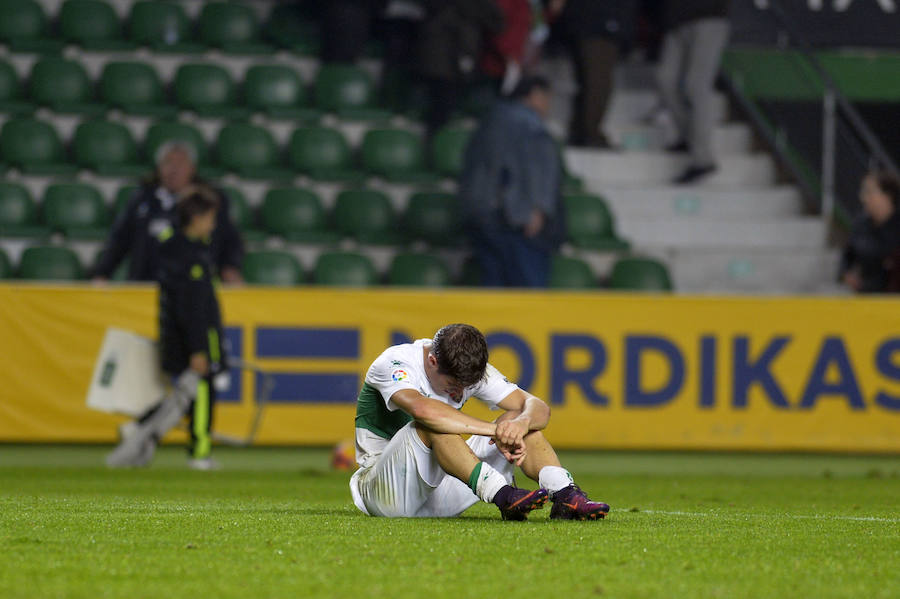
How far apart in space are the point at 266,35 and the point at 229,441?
19.6ft

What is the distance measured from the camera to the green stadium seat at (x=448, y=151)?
15016 millimetres

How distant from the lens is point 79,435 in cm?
1201

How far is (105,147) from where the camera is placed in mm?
14625

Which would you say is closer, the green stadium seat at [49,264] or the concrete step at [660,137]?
the green stadium seat at [49,264]

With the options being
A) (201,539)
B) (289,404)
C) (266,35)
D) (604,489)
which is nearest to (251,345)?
(289,404)

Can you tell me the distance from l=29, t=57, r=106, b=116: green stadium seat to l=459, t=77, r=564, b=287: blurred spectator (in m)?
4.32

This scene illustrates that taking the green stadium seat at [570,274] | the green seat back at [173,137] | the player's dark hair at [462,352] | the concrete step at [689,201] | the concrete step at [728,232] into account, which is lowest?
the green stadium seat at [570,274]

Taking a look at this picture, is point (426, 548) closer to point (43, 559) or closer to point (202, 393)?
point (43, 559)

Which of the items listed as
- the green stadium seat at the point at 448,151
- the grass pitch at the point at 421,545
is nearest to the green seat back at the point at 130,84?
the green stadium seat at the point at 448,151

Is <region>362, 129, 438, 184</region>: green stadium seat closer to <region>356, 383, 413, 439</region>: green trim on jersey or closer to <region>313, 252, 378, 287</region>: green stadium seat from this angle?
<region>313, 252, 378, 287</region>: green stadium seat

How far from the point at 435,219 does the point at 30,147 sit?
4087 mm

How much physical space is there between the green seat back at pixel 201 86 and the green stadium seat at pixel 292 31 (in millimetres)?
927

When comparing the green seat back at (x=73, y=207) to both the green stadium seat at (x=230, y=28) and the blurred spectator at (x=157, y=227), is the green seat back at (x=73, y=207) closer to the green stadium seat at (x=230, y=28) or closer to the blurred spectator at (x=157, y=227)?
the blurred spectator at (x=157, y=227)

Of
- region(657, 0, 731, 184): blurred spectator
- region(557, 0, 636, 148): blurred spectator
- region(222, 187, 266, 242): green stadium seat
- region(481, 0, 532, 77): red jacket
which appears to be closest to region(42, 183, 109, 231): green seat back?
region(222, 187, 266, 242): green stadium seat
